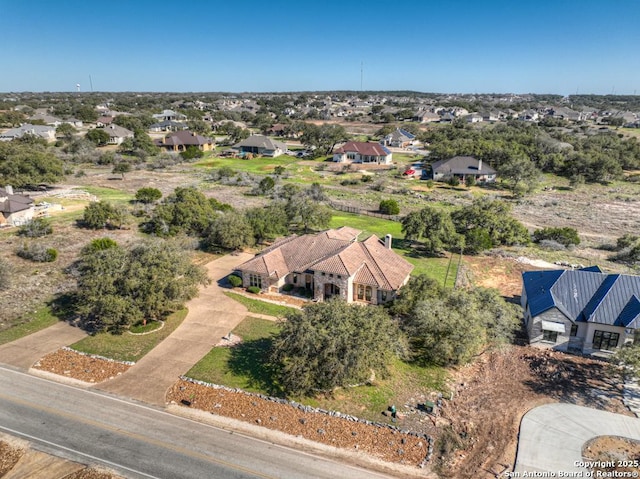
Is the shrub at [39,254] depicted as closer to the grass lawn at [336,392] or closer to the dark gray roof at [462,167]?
the grass lawn at [336,392]

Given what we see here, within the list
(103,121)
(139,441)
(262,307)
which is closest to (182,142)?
(103,121)

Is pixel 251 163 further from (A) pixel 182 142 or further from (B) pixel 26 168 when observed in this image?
(B) pixel 26 168

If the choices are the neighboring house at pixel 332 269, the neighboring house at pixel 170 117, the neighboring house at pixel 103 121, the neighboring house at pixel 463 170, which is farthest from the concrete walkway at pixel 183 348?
the neighboring house at pixel 170 117

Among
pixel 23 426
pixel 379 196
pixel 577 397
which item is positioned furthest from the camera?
pixel 379 196

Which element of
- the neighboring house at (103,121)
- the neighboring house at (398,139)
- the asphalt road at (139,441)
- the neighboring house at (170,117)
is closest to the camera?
the asphalt road at (139,441)

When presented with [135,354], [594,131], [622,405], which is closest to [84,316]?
[135,354]

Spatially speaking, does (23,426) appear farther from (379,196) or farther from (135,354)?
(379,196)
